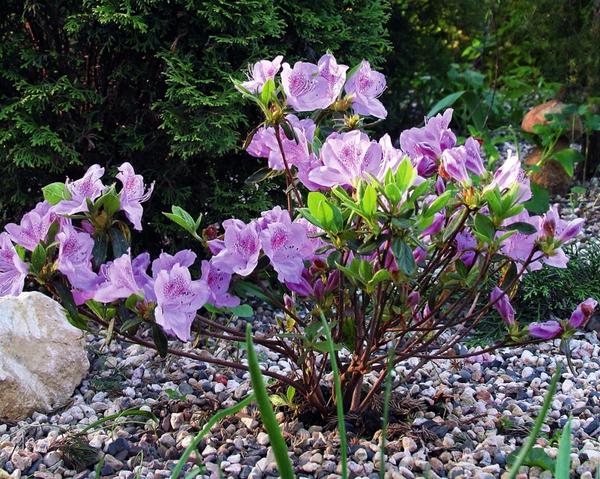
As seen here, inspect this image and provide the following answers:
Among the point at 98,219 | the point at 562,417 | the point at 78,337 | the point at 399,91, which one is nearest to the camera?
the point at 98,219

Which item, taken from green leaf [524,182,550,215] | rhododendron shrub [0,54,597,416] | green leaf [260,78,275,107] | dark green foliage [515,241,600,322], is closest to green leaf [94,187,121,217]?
rhododendron shrub [0,54,597,416]

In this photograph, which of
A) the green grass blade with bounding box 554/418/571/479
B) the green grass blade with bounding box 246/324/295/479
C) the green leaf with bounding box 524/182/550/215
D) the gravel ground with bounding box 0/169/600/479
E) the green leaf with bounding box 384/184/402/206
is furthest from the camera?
the green leaf with bounding box 524/182/550/215

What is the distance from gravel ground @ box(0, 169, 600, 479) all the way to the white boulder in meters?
0.05

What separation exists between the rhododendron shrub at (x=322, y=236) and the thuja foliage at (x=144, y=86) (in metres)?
0.98

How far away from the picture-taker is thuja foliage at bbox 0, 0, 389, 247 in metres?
2.77

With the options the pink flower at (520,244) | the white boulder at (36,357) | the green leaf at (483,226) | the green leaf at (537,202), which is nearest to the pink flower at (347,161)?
the green leaf at (483,226)

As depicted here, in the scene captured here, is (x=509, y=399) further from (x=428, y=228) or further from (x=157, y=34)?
(x=157, y=34)

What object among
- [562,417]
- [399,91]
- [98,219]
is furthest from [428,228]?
[399,91]

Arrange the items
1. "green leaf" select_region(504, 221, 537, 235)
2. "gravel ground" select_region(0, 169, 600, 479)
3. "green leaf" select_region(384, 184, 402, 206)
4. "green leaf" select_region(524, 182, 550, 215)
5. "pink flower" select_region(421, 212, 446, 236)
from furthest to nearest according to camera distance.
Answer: "green leaf" select_region(524, 182, 550, 215), "gravel ground" select_region(0, 169, 600, 479), "pink flower" select_region(421, 212, 446, 236), "green leaf" select_region(504, 221, 537, 235), "green leaf" select_region(384, 184, 402, 206)

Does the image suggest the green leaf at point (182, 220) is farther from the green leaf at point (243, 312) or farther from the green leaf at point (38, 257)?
the green leaf at point (243, 312)

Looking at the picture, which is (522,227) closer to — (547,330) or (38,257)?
(547,330)

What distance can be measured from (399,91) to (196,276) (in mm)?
2228

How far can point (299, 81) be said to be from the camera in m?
1.68

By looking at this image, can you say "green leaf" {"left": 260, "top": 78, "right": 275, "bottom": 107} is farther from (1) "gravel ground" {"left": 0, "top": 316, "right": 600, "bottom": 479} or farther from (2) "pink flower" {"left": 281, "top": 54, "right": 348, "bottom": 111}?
(1) "gravel ground" {"left": 0, "top": 316, "right": 600, "bottom": 479}
